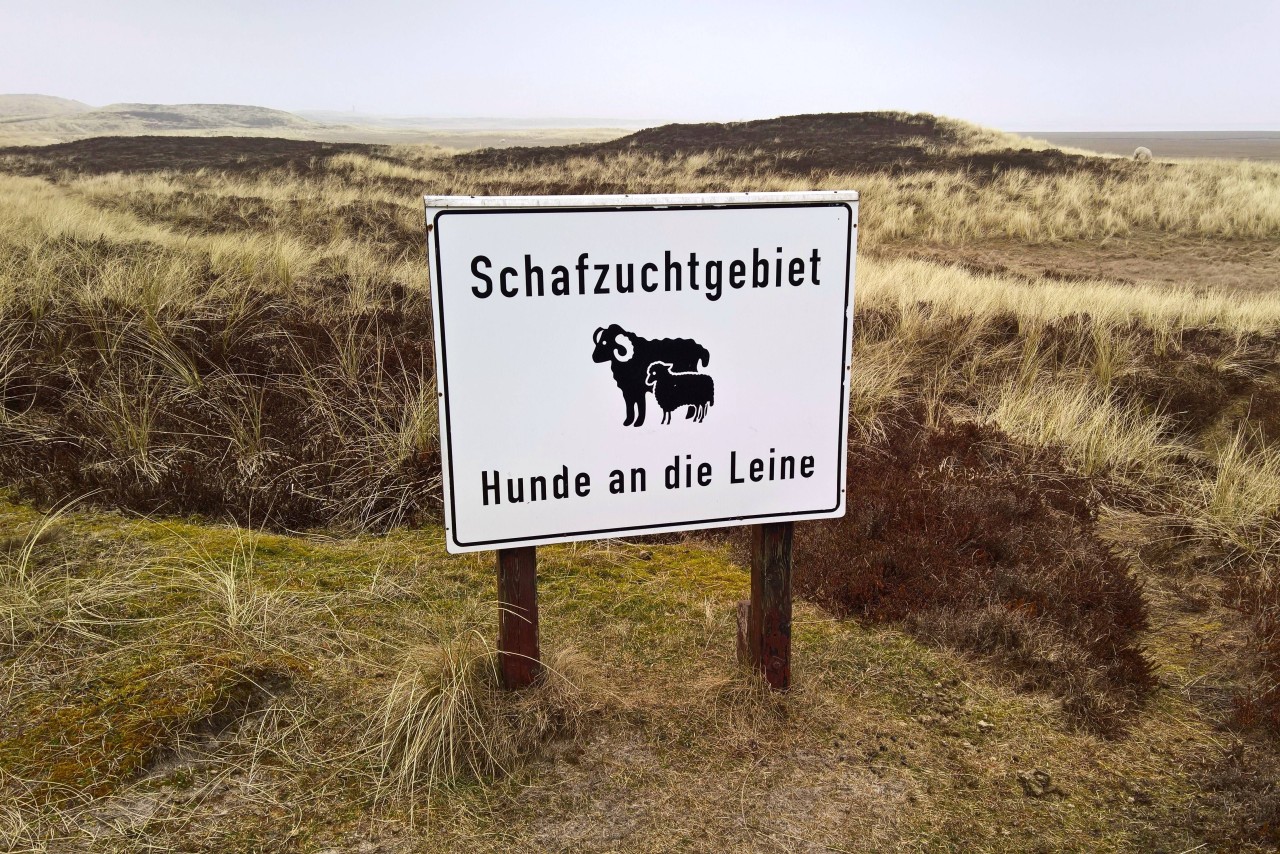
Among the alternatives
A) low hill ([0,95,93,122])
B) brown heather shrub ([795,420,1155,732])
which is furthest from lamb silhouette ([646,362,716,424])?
low hill ([0,95,93,122])

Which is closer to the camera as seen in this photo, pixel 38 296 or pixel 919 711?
pixel 919 711

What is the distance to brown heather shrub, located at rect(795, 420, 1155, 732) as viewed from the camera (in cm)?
299

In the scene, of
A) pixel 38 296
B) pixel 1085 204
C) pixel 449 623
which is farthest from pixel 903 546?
pixel 1085 204

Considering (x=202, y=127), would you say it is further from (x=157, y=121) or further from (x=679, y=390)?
(x=679, y=390)

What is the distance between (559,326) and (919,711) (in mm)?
1664

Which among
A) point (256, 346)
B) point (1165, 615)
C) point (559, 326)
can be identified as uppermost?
point (559, 326)

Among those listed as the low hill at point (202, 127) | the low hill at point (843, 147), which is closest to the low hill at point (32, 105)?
the low hill at point (202, 127)

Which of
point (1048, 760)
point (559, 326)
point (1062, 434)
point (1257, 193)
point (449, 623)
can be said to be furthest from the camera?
point (1257, 193)

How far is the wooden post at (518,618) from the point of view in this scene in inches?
100.0

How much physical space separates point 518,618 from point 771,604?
0.79 metres

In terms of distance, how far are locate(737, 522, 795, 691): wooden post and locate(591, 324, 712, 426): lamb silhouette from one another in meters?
0.59

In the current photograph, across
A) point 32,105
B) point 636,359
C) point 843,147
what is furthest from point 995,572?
point 32,105

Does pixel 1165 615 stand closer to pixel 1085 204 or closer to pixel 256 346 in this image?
pixel 256 346

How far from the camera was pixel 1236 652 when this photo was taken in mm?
3182
